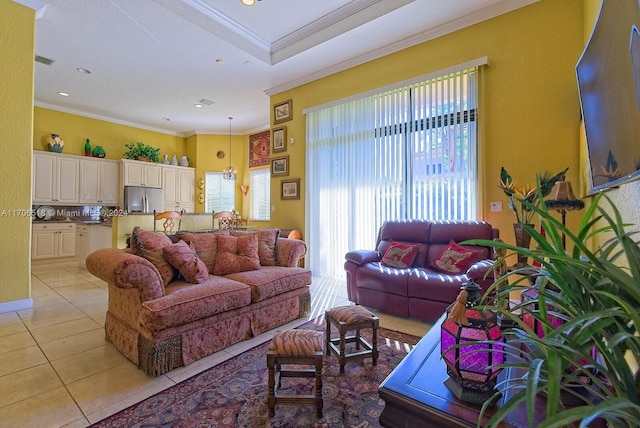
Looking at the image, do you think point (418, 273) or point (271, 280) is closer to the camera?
point (271, 280)

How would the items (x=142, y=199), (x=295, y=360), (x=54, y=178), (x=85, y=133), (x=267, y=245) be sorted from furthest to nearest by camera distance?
1. (x=142, y=199)
2. (x=85, y=133)
3. (x=54, y=178)
4. (x=267, y=245)
5. (x=295, y=360)

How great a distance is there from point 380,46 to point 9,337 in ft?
16.7

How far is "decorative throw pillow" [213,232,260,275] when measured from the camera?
9.27ft

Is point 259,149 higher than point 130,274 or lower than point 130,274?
higher

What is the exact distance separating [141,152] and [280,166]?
4.13 m

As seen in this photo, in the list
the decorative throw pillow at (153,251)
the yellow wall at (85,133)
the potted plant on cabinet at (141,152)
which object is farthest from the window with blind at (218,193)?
the decorative throw pillow at (153,251)

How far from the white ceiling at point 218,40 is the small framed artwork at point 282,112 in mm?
285

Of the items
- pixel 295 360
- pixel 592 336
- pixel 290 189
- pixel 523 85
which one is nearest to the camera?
pixel 592 336

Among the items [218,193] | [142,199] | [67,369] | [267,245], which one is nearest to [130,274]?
[67,369]

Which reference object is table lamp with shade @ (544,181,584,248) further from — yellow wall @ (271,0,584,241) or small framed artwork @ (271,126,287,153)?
small framed artwork @ (271,126,287,153)

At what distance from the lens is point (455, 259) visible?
2.97 m

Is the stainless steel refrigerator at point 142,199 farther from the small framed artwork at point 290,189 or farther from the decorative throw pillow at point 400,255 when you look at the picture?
the decorative throw pillow at point 400,255

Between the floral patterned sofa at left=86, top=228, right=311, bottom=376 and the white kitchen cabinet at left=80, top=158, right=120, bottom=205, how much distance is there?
5.32m

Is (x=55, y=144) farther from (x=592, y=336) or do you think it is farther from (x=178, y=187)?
(x=592, y=336)
